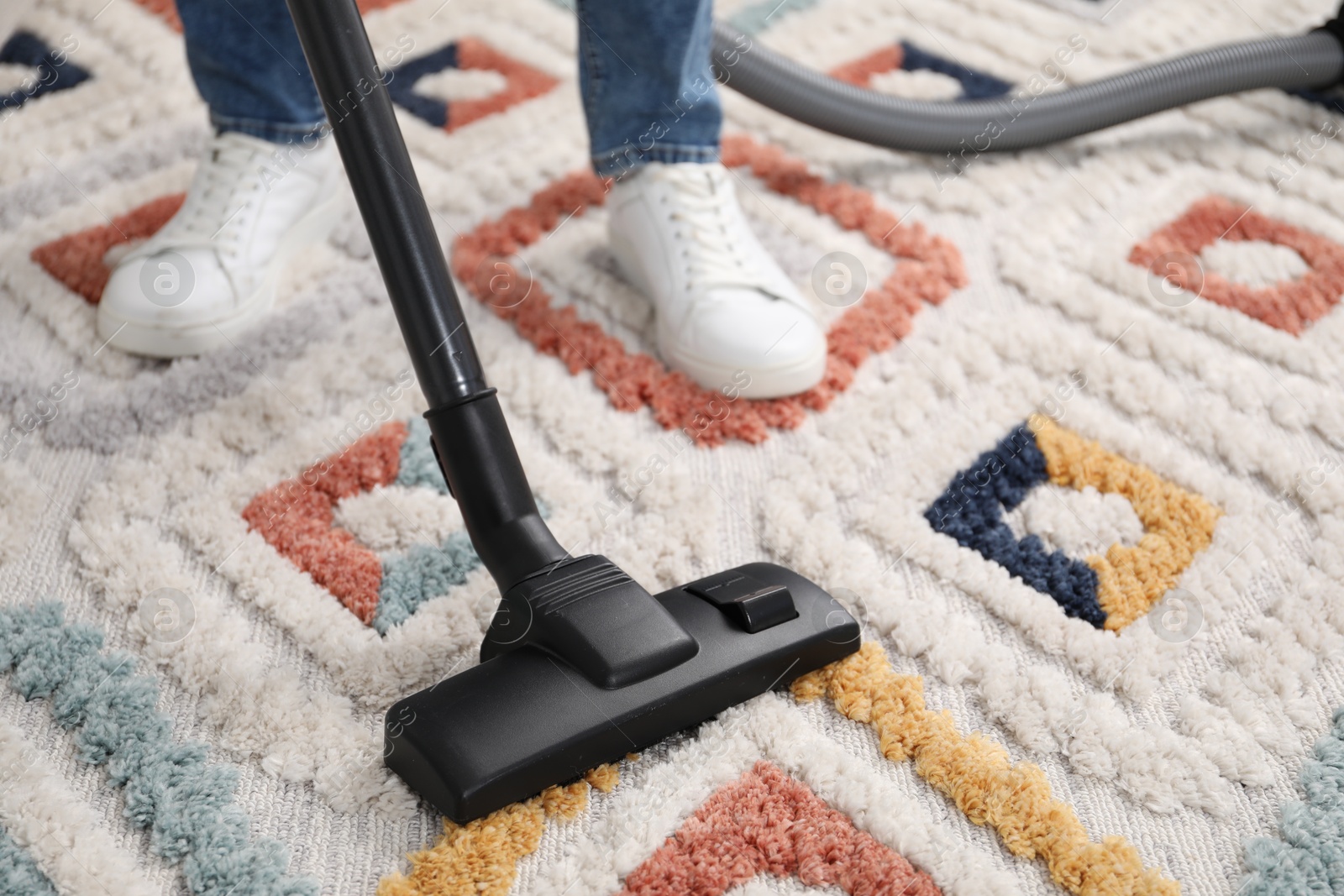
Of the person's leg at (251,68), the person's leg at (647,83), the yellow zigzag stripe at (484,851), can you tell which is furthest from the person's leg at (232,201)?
the yellow zigzag stripe at (484,851)

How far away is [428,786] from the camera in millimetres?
597

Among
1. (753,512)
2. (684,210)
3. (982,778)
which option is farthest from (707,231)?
(982,778)

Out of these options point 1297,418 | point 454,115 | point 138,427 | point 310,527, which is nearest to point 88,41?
point 454,115

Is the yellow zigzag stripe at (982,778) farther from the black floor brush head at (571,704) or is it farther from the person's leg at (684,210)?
the person's leg at (684,210)

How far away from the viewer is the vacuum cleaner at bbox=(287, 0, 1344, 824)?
1.93 ft

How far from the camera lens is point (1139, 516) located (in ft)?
2.66

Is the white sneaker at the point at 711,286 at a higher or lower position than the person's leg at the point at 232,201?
Answer: lower

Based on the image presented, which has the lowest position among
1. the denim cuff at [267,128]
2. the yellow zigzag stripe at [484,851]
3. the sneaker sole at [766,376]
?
the sneaker sole at [766,376]

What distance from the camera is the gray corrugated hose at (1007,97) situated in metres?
1.10

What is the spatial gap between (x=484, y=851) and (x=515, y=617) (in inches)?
5.2

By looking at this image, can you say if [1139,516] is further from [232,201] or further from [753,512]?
[232,201]

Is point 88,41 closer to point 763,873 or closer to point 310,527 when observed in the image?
point 310,527

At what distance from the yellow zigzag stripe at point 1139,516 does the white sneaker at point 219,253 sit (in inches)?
27.7

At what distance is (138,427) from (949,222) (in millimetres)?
802
